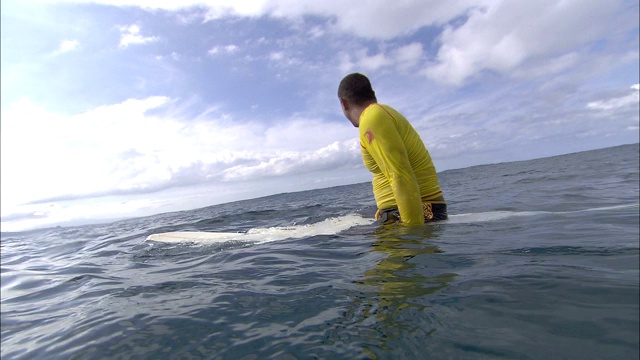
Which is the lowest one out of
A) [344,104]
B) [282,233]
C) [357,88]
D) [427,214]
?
[282,233]

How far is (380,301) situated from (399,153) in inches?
94.3

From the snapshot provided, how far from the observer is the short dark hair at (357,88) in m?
5.04

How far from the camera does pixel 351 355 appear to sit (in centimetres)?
204

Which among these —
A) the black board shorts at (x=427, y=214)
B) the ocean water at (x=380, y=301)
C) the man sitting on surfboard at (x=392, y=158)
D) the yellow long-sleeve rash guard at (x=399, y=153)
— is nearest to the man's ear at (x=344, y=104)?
the man sitting on surfboard at (x=392, y=158)

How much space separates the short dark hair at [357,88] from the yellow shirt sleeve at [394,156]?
1.15ft

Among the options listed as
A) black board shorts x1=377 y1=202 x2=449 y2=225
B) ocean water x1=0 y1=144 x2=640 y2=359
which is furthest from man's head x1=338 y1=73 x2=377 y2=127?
ocean water x1=0 y1=144 x2=640 y2=359

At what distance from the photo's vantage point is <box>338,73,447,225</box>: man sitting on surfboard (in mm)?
4621

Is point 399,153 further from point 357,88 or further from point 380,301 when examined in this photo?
point 380,301

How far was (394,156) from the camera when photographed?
180 inches

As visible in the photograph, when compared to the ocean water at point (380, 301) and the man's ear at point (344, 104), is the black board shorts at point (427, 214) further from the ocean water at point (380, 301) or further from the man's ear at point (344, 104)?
the man's ear at point (344, 104)

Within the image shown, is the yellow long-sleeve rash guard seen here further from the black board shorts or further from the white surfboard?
the white surfboard

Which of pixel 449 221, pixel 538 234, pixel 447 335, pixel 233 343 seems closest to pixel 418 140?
pixel 449 221

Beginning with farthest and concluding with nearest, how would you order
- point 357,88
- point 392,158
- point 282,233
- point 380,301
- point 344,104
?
point 282,233 → point 344,104 → point 357,88 → point 392,158 → point 380,301

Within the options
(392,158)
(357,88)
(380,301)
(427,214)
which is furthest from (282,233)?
(380,301)
